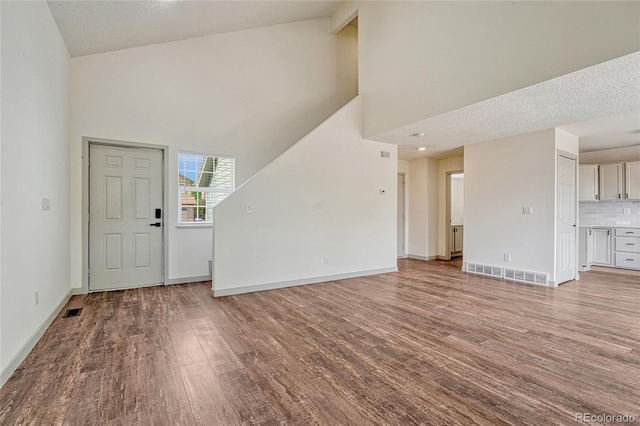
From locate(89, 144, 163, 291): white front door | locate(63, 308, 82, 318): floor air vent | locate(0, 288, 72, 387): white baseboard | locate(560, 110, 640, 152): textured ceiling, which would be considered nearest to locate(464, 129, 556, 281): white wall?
locate(560, 110, 640, 152): textured ceiling

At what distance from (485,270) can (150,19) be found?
254 inches

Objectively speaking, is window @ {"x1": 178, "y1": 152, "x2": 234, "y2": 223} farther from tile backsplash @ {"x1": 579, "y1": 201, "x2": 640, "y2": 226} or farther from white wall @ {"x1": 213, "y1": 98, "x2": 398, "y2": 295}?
tile backsplash @ {"x1": 579, "y1": 201, "x2": 640, "y2": 226}

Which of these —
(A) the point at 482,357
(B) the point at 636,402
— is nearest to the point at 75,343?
(A) the point at 482,357

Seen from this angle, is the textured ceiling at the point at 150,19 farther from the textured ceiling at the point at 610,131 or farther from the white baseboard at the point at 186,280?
the textured ceiling at the point at 610,131

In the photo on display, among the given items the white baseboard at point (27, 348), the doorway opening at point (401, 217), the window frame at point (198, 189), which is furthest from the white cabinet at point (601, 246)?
the white baseboard at point (27, 348)

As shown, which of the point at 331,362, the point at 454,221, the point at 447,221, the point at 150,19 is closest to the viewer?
the point at 331,362

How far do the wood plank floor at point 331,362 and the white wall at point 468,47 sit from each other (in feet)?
8.29

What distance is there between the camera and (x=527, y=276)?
197 inches

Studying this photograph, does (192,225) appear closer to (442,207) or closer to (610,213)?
(442,207)

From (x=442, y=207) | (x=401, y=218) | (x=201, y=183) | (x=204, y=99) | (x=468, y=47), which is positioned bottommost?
(x=401, y=218)

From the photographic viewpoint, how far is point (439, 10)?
3967 mm

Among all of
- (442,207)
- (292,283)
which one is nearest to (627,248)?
(442,207)

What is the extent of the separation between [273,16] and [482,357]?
→ 5779 mm

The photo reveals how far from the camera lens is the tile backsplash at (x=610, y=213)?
6.24 metres
